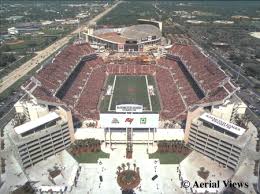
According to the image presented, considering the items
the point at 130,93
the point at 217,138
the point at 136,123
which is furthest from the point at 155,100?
the point at 217,138

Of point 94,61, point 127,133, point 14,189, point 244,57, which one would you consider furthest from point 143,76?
point 14,189

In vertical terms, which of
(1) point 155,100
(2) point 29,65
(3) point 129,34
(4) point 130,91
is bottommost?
(1) point 155,100

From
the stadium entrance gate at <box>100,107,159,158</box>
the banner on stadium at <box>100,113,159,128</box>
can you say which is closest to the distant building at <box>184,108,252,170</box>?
the banner on stadium at <box>100,113,159,128</box>

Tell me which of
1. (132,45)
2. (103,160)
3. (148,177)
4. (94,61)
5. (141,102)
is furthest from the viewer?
(132,45)

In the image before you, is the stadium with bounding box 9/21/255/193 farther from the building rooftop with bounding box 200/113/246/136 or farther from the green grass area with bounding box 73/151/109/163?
the green grass area with bounding box 73/151/109/163

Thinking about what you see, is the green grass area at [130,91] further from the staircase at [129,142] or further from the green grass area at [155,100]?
the staircase at [129,142]

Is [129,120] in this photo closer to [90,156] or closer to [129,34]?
[90,156]

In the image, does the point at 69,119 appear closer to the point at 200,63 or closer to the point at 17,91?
the point at 17,91
